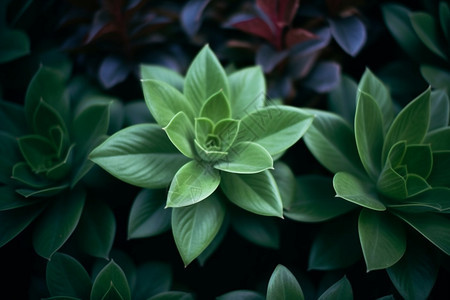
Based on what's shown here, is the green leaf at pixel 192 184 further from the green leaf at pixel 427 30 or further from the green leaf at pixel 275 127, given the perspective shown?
the green leaf at pixel 427 30

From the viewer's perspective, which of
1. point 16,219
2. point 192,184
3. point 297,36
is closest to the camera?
point 192,184

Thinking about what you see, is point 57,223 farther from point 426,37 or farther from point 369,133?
point 426,37

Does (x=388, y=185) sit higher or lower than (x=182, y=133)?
lower

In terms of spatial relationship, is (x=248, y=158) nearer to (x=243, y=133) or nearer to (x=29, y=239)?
(x=243, y=133)

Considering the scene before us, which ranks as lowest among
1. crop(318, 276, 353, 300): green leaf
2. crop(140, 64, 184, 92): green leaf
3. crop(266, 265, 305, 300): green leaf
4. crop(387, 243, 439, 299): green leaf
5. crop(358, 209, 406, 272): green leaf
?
crop(387, 243, 439, 299): green leaf

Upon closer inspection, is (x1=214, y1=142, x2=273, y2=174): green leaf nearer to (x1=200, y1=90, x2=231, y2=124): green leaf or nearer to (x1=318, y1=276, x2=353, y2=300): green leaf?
(x1=200, y1=90, x2=231, y2=124): green leaf

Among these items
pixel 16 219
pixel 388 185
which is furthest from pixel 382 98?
pixel 16 219

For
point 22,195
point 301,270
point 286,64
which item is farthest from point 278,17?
point 22,195

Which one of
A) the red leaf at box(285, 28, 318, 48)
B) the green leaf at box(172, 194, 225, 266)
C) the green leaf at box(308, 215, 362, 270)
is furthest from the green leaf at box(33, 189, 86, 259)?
the red leaf at box(285, 28, 318, 48)
